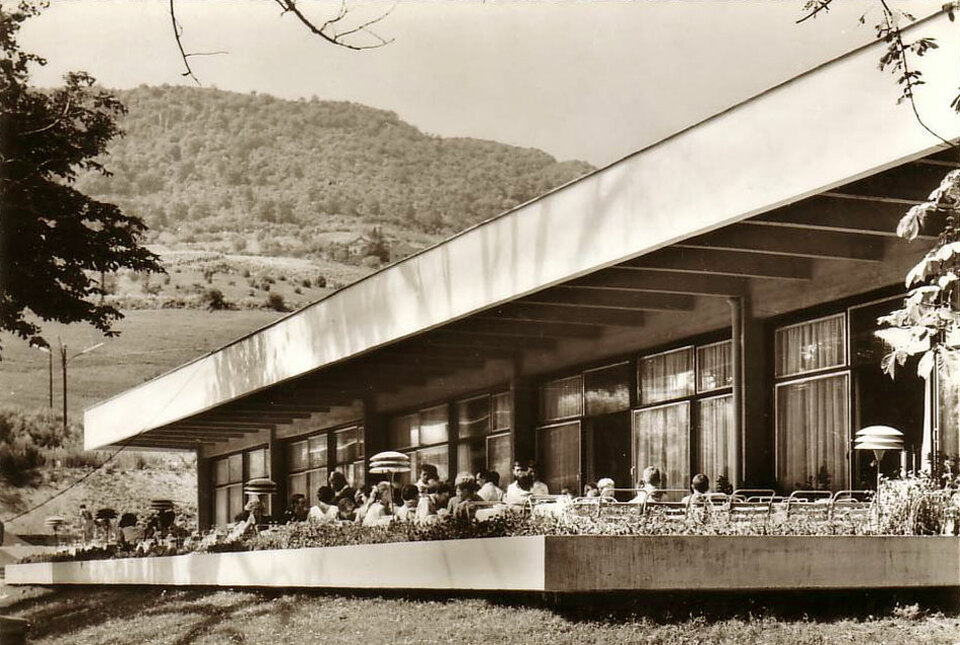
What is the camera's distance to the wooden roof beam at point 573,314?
2172 cm

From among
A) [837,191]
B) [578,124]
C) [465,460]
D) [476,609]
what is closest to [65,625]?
[465,460]

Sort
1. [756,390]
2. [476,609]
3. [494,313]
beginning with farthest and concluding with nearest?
1. [494,313]
2. [756,390]
3. [476,609]

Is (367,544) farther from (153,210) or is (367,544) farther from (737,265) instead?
(153,210)

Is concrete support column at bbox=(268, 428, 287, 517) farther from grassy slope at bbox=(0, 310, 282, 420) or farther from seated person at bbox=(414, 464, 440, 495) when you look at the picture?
grassy slope at bbox=(0, 310, 282, 420)

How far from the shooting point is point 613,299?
2100 centimetres

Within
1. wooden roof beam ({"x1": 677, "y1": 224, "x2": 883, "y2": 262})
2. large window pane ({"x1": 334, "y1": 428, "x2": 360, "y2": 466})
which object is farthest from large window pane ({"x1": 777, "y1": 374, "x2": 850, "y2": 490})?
large window pane ({"x1": 334, "y1": 428, "x2": 360, "y2": 466})

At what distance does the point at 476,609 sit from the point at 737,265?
627 centimetres

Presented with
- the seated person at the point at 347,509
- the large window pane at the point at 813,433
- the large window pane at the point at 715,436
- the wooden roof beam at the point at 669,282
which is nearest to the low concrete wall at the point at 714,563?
the large window pane at the point at 813,433

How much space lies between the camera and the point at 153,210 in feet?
402

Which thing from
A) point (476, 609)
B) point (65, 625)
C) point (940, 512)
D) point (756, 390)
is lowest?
point (65, 625)

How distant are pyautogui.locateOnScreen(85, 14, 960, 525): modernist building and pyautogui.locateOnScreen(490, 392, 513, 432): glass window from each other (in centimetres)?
6

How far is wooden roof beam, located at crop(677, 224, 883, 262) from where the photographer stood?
55.9 ft

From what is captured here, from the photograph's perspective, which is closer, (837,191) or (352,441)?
(837,191)

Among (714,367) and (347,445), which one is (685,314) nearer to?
(714,367)
